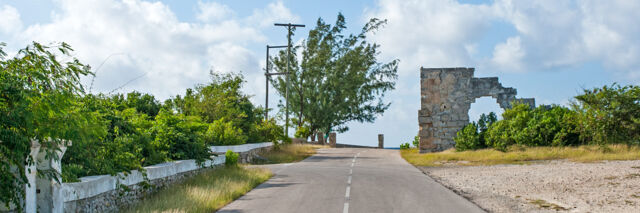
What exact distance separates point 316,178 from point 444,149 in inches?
794

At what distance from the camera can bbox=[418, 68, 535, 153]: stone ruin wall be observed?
36.7 m

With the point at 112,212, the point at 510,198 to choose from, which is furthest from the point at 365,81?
the point at 112,212

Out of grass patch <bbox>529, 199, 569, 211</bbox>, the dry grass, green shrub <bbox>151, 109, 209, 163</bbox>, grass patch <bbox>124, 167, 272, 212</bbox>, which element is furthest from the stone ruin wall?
grass patch <bbox>529, 199, 569, 211</bbox>

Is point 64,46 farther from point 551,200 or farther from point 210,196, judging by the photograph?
point 551,200

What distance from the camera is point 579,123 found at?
27141 millimetres

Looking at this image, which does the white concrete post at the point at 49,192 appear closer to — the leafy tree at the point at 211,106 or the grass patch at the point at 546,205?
the grass patch at the point at 546,205

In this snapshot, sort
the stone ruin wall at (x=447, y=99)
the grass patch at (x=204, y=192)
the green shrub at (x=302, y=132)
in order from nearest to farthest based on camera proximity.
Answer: the grass patch at (x=204, y=192)
the stone ruin wall at (x=447, y=99)
the green shrub at (x=302, y=132)

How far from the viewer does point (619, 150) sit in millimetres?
25359

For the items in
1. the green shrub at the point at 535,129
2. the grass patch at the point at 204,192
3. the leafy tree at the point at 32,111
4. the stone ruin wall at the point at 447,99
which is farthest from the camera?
the stone ruin wall at the point at 447,99

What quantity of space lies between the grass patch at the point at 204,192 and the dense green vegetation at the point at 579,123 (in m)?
16.9

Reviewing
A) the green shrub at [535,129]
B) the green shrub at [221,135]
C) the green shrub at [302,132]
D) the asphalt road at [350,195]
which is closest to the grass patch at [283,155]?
the green shrub at [221,135]

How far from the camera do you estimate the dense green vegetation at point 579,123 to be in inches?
1036

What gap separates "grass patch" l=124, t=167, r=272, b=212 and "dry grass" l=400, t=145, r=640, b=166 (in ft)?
40.7

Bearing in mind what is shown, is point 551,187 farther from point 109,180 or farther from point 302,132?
point 302,132
